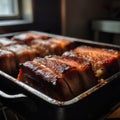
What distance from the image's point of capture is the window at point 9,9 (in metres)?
2.19

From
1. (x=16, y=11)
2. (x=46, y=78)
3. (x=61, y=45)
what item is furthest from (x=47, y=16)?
(x=46, y=78)

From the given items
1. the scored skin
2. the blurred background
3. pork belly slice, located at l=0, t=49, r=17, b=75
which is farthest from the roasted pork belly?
the blurred background

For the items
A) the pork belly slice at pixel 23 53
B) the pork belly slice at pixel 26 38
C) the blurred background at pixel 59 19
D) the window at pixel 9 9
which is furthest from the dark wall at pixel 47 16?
the pork belly slice at pixel 23 53

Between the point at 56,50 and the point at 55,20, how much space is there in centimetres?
98

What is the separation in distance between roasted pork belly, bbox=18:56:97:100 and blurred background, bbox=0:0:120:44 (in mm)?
1107

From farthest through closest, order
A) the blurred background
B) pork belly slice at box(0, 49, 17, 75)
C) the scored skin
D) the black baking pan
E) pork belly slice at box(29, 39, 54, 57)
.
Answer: the blurred background, pork belly slice at box(29, 39, 54, 57), pork belly slice at box(0, 49, 17, 75), the scored skin, the black baking pan

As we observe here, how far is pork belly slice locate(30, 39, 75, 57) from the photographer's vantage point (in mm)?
1365

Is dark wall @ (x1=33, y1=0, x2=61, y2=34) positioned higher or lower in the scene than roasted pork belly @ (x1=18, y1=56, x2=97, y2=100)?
higher

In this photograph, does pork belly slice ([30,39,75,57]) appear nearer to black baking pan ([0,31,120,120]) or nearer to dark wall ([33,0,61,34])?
black baking pan ([0,31,120,120])

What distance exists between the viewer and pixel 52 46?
4.52 ft

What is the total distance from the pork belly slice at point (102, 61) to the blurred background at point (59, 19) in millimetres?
1048

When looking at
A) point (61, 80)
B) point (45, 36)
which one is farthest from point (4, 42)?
point (61, 80)

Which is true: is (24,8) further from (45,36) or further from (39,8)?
(45,36)

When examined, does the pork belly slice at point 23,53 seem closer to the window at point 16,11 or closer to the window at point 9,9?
the window at point 16,11
